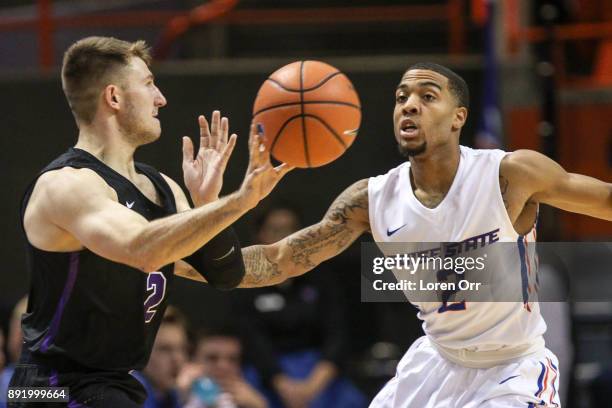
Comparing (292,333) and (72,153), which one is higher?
(72,153)

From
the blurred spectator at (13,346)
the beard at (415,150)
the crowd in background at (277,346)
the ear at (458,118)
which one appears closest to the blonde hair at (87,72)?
the beard at (415,150)

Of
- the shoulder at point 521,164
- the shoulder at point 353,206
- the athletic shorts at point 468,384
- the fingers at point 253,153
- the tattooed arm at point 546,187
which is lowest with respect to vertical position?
the athletic shorts at point 468,384

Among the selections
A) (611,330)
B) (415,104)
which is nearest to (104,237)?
(415,104)

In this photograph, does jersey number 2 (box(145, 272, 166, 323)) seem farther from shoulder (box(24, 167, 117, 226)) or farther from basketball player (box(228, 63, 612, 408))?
basketball player (box(228, 63, 612, 408))

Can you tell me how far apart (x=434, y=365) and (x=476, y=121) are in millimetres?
4486

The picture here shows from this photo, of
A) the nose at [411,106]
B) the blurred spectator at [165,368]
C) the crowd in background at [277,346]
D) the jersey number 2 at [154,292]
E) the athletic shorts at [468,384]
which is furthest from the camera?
the crowd in background at [277,346]

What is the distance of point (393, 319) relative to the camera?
880 centimetres

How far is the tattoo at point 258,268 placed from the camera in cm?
535

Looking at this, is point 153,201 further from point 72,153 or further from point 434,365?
point 434,365

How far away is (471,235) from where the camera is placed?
5.15 meters

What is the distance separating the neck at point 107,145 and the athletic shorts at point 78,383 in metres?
0.90

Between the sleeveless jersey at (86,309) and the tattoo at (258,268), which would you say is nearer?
the sleeveless jersey at (86,309)

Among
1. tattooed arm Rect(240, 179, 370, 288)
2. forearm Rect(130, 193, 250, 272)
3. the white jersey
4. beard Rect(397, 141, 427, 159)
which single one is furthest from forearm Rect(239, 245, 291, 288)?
forearm Rect(130, 193, 250, 272)

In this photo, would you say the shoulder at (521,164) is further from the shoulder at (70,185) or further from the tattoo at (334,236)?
the shoulder at (70,185)
